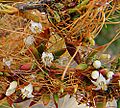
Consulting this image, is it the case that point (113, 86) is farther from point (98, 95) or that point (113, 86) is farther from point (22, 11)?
point (22, 11)

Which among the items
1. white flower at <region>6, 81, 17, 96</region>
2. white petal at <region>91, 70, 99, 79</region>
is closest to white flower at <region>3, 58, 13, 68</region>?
white flower at <region>6, 81, 17, 96</region>

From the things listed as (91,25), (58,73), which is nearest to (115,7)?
(91,25)

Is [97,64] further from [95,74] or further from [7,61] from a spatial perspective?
[7,61]

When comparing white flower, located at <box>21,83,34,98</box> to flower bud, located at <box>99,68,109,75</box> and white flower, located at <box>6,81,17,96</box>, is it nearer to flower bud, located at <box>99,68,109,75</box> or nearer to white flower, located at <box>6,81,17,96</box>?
white flower, located at <box>6,81,17,96</box>

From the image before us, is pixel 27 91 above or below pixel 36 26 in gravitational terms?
below

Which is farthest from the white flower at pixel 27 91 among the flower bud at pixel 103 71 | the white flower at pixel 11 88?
the flower bud at pixel 103 71

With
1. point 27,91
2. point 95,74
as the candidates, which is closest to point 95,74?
point 95,74

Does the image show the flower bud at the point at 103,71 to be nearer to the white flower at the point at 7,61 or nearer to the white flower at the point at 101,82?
the white flower at the point at 101,82

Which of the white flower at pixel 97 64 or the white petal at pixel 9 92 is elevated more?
the white flower at pixel 97 64

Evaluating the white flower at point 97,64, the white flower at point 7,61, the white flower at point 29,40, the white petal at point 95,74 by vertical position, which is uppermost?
the white flower at point 29,40

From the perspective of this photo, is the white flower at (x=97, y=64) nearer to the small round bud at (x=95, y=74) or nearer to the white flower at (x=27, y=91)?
the small round bud at (x=95, y=74)

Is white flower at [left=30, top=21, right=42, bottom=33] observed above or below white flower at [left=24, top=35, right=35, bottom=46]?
above

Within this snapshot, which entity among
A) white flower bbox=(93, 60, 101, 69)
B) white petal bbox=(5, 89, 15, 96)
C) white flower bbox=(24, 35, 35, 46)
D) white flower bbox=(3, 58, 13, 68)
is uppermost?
white flower bbox=(24, 35, 35, 46)
